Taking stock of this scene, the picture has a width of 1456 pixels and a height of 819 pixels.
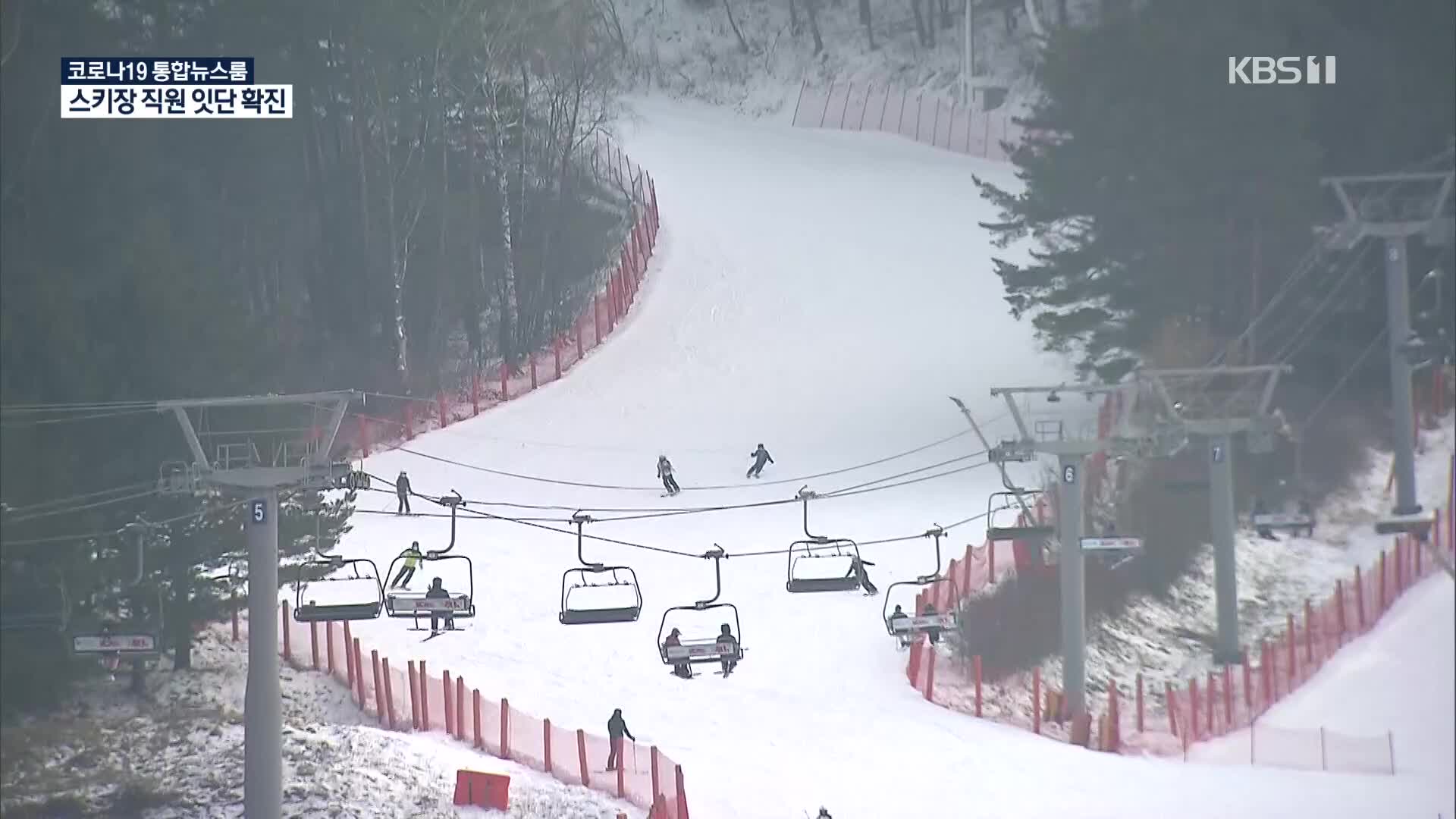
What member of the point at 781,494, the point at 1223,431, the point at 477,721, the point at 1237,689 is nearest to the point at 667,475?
the point at 781,494

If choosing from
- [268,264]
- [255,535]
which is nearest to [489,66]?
[268,264]

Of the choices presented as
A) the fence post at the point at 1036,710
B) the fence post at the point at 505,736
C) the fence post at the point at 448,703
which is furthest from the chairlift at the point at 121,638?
the fence post at the point at 1036,710

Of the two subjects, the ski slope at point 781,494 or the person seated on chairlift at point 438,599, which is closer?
the person seated on chairlift at point 438,599

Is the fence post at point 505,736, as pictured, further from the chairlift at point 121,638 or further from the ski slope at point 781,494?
the chairlift at point 121,638

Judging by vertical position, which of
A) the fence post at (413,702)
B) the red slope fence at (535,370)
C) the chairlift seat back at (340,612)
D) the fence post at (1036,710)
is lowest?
the fence post at (1036,710)

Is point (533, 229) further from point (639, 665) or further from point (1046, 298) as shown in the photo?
point (639, 665)

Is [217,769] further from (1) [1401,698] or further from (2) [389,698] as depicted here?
(1) [1401,698]

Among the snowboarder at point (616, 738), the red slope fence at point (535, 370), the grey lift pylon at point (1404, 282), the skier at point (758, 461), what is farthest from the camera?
the red slope fence at point (535, 370)
